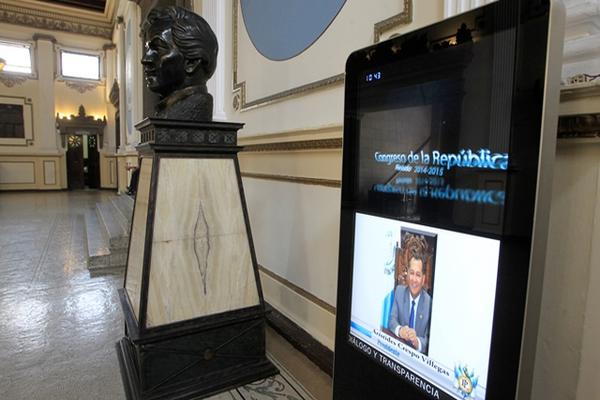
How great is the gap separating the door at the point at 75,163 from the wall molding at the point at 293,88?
1066cm

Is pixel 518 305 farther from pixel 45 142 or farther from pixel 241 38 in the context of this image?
pixel 45 142

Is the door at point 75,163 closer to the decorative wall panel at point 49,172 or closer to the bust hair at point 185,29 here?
the decorative wall panel at point 49,172

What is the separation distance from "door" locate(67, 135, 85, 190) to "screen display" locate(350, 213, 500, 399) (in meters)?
12.4

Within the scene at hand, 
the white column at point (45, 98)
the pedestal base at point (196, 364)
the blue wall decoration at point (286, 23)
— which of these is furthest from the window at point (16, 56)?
the pedestal base at point (196, 364)

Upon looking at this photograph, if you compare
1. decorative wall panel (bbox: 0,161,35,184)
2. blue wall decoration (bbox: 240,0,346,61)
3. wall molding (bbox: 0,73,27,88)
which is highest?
wall molding (bbox: 0,73,27,88)

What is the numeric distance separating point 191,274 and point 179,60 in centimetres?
85

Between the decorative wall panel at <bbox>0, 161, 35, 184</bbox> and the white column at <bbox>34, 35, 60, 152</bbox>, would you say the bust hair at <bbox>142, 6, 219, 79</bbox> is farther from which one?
the decorative wall panel at <bbox>0, 161, 35, 184</bbox>

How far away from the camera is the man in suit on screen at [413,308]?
0.71 meters

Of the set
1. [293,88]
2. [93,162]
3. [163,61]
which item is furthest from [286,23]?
[93,162]

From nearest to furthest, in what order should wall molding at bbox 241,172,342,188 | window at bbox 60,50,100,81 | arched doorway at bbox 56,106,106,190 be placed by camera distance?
wall molding at bbox 241,172,342,188 < window at bbox 60,50,100,81 < arched doorway at bbox 56,106,106,190

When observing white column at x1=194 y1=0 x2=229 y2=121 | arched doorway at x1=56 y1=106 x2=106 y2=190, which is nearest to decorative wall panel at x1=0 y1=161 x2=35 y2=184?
arched doorway at x1=56 y1=106 x2=106 y2=190

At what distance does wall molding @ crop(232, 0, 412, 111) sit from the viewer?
1.24m

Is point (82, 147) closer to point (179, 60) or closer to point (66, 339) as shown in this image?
point (66, 339)

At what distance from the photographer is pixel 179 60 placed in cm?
146
